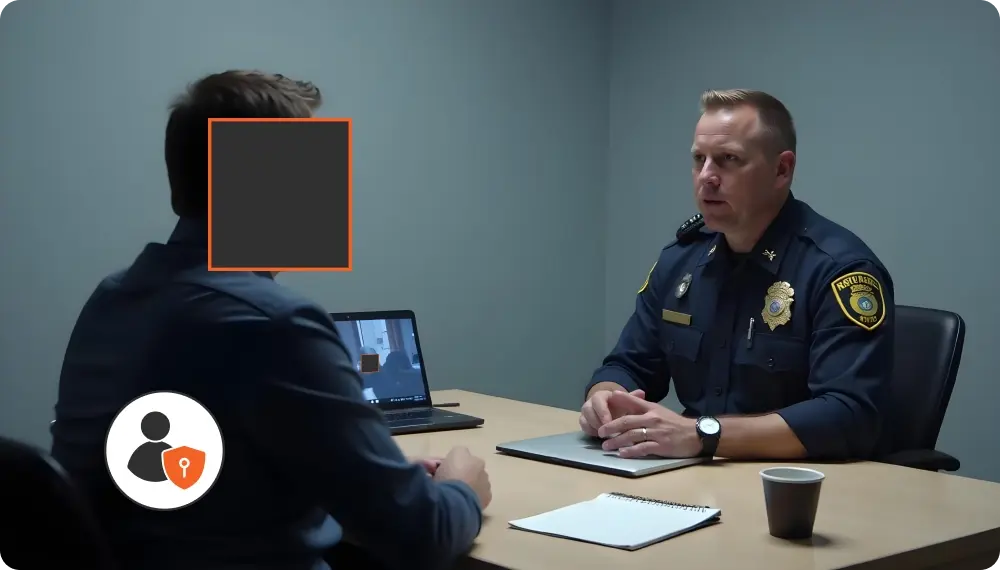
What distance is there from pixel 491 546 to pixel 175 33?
2165 millimetres

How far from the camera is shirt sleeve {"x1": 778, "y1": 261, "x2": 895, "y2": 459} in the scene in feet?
6.06

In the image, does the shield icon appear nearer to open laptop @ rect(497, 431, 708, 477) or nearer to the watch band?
open laptop @ rect(497, 431, 708, 477)

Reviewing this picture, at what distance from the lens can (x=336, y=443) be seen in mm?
1064

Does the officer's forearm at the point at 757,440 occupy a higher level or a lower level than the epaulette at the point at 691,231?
lower

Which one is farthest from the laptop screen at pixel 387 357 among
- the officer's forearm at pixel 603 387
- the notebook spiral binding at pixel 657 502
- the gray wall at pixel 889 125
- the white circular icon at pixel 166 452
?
the gray wall at pixel 889 125

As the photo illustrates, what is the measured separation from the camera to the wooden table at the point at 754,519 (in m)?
1.26

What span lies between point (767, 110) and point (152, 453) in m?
1.70

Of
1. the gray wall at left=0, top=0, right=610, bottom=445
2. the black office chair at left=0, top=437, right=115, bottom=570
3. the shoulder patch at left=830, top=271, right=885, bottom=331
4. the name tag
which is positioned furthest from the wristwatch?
the gray wall at left=0, top=0, right=610, bottom=445

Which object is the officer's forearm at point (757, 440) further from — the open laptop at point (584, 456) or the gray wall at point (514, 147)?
the gray wall at point (514, 147)

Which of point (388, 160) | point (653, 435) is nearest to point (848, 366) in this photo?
point (653, 435)

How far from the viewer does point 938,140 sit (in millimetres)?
3082

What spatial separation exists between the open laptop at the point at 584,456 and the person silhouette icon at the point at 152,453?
0.89 metres

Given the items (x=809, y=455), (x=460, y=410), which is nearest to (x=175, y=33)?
(x=460, y=410)

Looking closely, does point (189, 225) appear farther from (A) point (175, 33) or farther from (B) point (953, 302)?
(B) point (953, 302)
